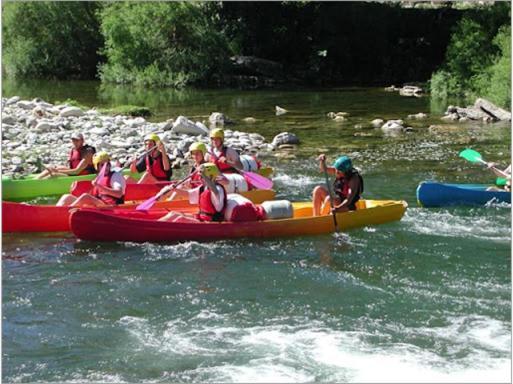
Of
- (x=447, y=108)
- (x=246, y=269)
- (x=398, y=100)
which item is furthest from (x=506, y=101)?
(x=246, y=269)

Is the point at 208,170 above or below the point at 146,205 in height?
above

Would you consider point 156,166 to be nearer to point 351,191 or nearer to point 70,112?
point 351,191

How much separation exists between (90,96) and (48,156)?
1231 cm

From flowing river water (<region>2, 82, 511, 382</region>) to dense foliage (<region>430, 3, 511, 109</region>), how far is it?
43.6 feet

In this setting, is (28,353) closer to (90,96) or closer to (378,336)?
(378,336)

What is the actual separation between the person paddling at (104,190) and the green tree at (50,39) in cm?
2447

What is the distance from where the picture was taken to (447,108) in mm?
22766

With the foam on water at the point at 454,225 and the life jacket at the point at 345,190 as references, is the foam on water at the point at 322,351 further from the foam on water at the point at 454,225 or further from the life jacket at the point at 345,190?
the life jacket at the point at 345,190

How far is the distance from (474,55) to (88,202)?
18.8m

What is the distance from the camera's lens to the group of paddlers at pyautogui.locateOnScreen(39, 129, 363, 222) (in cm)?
988

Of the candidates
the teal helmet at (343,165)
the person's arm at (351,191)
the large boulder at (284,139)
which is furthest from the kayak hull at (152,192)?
the large boulder at (284,139)

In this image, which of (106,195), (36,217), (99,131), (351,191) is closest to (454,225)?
(351,191)

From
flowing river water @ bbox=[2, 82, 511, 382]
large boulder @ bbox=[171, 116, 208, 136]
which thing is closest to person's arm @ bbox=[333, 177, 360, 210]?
flowing river water @ bbox=[2, 82, 511, 382]

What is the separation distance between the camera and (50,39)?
33812 mm
